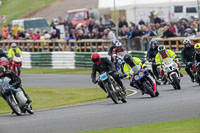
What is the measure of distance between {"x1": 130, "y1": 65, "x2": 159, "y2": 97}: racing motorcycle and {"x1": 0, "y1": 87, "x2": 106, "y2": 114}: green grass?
2178mm

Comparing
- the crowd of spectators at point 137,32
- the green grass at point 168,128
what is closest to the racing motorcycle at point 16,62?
the crowd of spectators at point 137,32

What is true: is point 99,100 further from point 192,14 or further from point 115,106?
point 192,14

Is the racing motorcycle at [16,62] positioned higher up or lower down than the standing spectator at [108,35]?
lower down

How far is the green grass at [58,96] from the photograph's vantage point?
20469 mm

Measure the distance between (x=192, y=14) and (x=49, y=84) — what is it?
1840 cm

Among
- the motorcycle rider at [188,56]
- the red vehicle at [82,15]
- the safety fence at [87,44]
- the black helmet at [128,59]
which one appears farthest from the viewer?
the red vehicle at [82,15]

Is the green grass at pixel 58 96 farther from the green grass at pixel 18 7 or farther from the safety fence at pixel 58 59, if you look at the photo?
the green grass at pixel 18 7

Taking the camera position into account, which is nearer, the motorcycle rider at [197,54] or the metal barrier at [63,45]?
the motorcycle rider at [197,54]

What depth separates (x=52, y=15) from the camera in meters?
65.9

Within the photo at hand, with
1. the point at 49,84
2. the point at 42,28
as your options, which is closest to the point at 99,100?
the point at 49,84

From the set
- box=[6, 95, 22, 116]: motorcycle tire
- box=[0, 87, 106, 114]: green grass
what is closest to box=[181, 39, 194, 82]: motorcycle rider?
box=[0, 87, 106, 114]: green grass

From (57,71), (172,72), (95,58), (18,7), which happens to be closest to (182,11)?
(57,71)

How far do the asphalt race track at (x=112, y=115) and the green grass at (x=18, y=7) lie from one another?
49.7 meters

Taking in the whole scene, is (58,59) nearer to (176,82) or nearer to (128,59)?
(176,82)
